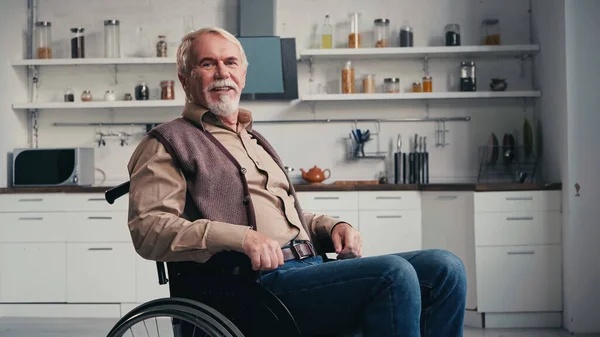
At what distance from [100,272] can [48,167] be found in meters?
0.78

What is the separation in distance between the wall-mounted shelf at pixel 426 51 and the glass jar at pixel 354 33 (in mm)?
80

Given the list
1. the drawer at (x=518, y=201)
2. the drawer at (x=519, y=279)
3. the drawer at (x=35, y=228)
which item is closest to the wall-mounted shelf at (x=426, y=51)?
the drawer at (x=518, y=201)

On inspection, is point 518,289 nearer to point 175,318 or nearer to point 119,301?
point 119,301

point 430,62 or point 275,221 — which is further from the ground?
point 430,62

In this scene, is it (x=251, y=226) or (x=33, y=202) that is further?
(x=33, y=202)

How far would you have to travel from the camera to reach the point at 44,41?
5133mm

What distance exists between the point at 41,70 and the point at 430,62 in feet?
9.10

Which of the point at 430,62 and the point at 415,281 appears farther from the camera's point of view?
the point at 430,62

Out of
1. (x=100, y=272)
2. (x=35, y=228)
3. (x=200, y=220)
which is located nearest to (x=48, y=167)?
(x=35, y=228)

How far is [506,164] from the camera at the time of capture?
493 cm

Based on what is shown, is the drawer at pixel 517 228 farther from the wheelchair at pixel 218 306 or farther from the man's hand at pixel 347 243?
the wheelchair at pixel 218 306

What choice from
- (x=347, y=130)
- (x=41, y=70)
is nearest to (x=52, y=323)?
(x=41, y=70)

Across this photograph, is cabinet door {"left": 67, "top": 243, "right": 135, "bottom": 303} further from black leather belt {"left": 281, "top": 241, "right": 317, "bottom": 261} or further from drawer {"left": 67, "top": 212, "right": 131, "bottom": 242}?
black leather belt {"left": 281, "top": 241, "right": 317, "bottom": 261}

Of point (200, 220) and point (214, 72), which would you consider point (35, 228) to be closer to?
point (214, 72)
